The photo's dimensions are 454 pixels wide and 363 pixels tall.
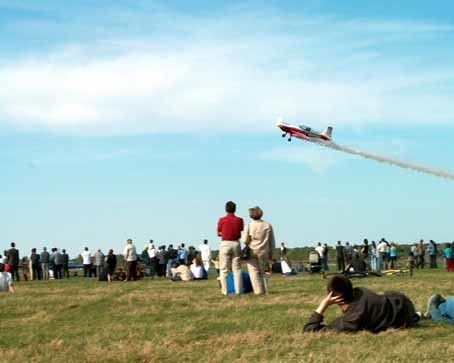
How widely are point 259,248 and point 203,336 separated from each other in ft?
23.2

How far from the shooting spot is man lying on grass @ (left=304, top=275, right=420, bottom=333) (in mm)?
9828

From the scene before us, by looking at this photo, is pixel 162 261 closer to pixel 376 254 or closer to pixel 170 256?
pixel 170 256

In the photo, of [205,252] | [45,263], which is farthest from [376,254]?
[45,263]

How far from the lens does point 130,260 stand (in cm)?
3381

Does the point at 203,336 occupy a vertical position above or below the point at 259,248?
below

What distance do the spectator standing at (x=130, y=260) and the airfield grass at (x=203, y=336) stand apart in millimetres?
17344

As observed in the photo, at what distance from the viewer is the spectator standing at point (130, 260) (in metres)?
33.6

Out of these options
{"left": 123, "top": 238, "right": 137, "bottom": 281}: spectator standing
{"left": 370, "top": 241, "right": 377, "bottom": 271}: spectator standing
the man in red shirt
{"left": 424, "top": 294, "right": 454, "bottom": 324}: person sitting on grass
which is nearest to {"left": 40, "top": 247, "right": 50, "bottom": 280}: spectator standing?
{"left": 123, "top": 238, "right": 137, "bottom": 281}: spectator standing

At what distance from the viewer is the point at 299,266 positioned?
133ft

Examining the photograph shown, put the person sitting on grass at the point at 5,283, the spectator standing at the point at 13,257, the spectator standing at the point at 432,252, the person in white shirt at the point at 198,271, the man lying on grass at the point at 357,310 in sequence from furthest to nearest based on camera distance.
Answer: the spectator standing at the point at 432,252
the spectator standing at the point at 13,257
the person in white shirt at the point at 198,271
the person sitting on grass at the point at 5,283
the man lying on grass at the point at 357,310

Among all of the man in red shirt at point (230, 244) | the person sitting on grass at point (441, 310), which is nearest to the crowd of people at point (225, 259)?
the man in red shirt at point (230, 244)

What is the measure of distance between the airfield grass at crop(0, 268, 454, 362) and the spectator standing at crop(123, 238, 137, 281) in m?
17.3

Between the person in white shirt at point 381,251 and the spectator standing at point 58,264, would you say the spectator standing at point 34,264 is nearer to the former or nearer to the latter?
the spectator standing at point 58,264

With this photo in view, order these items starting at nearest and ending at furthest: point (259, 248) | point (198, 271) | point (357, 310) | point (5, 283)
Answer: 1. point (357, 310)
2. point (259, 248)
3. point (5, 283)
4. point (198, 271)
